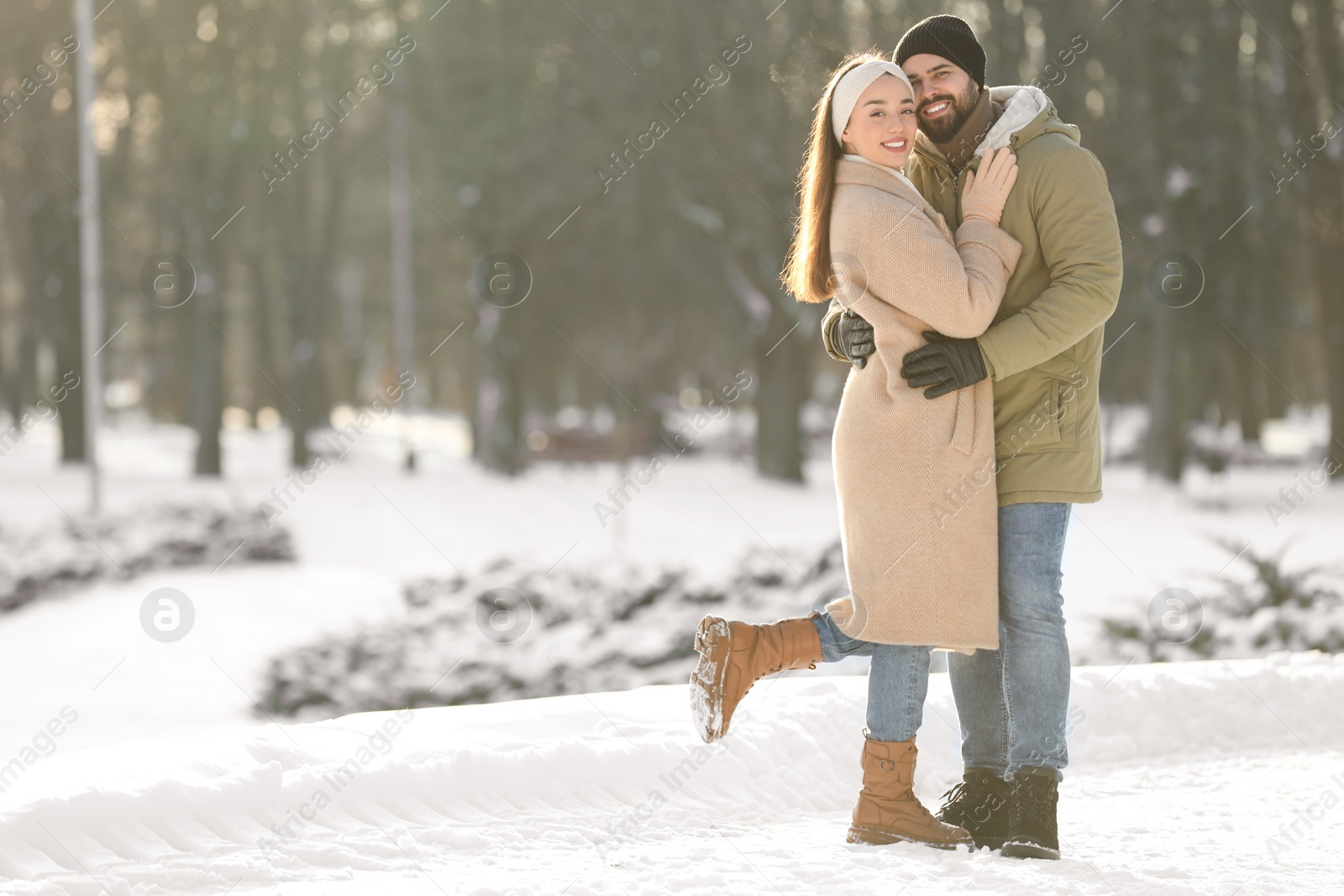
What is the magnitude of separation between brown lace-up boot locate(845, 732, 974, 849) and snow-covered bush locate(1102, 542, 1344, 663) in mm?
3374

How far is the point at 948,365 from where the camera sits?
3.58m

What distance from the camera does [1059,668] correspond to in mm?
3713

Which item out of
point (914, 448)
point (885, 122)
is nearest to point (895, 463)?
point (914, 448)

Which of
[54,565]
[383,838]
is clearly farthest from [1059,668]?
[54,565]

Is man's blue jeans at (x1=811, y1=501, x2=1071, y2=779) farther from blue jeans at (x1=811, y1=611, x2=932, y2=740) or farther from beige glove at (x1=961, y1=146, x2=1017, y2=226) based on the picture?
beige glove at (x1=961, y1=146, x2=1017, y2=226)

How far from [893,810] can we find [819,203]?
1630 millimetres

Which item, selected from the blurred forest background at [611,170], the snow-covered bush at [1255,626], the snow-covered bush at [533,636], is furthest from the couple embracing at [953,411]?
the blurred forest background at [611,170]

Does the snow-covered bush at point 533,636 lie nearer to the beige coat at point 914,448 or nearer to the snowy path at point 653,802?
the snowy path at point 653,802

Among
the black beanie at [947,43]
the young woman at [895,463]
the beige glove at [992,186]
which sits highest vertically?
the black beanie at [947,43]

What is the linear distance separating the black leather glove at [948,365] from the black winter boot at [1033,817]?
102 cm

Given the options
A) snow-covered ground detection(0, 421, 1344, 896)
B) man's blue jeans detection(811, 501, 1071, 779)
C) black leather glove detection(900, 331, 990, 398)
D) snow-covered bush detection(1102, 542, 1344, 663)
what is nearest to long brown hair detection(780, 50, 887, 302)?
black leather glove detection(900, 331, 990, 398)

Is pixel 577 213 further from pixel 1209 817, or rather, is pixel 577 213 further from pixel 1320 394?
pixel 1320 394

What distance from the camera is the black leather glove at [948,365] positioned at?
3.58 m

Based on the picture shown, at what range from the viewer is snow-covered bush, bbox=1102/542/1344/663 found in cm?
674
